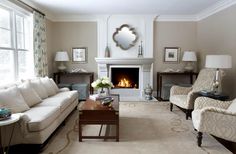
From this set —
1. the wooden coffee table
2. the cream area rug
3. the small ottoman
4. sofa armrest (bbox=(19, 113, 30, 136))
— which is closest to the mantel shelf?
the small ottoman

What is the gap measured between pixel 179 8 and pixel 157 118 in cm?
299

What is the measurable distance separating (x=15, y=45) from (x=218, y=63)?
402 cm

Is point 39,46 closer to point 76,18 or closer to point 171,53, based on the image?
point 76,18

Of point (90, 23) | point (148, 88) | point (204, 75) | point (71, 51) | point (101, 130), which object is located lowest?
point (101, 130)

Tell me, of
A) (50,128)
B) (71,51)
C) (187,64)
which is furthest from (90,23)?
(50,128)

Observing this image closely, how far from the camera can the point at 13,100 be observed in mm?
3123

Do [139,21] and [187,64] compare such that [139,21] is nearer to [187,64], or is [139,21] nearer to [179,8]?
[179,8]

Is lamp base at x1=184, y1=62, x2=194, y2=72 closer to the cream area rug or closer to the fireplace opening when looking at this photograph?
the fireplace opening

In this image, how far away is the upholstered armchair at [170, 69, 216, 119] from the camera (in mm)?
4281

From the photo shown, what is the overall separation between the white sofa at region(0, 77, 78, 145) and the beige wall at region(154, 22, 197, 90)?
343 centimetres

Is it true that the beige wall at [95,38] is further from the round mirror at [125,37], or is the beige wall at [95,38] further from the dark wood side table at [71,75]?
the round mirror at [125,37]

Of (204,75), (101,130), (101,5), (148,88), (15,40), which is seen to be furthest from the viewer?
(148,88)

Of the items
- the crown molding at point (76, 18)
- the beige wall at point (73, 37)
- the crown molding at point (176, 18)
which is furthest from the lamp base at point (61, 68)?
the crown molding at point (176, 18)

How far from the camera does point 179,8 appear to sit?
570cm
